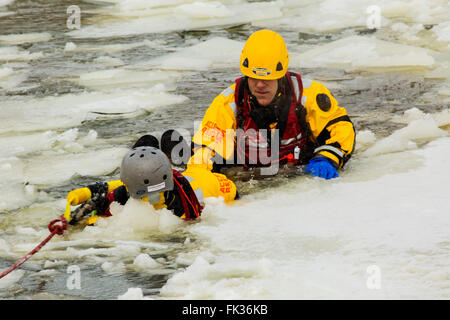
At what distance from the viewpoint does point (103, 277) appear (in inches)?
137

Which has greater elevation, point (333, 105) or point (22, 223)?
point (333, 105)

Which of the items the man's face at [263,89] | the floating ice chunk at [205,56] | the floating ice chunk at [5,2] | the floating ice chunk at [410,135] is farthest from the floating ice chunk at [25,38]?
the floating ice chunk at [410,135]

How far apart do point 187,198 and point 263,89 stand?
39.6 inches

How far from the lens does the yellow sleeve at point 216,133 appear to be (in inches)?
185

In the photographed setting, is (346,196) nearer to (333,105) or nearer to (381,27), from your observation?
(333,105)

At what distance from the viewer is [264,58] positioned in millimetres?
4531

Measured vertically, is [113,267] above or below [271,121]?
below

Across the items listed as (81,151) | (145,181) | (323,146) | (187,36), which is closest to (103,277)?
(145,181)

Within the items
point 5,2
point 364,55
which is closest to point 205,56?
point 364,55

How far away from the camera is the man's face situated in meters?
4.64

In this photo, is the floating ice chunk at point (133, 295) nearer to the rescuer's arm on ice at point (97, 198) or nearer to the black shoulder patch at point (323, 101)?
the rescuer's arm on ice at point (97, 198)

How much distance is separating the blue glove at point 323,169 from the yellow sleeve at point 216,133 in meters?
0.62

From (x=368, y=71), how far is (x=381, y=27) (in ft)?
7.84

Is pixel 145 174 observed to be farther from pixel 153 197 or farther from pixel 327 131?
pixel 327 131
